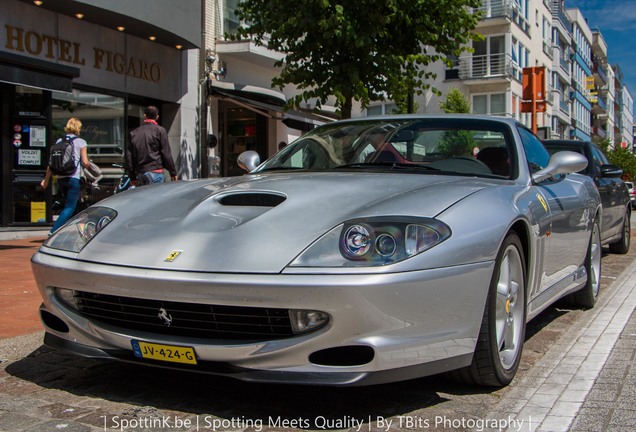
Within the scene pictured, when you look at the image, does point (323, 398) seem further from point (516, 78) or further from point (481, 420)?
point (516, 78)

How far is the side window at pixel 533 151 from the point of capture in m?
4.34

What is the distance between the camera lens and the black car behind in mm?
8258

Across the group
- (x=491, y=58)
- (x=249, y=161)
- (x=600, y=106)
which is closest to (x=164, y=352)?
(x=249, y=161)

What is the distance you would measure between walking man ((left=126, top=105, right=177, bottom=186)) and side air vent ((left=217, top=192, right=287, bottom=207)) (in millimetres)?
5575

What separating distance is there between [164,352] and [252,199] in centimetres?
84

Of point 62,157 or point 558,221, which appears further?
point 62,157

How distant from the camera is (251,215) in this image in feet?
10.0

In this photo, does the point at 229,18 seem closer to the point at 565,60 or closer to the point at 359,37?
the point at 359,37

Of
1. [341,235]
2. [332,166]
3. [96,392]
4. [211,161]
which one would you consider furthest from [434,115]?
[211,161]

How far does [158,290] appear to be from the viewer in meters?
2.73

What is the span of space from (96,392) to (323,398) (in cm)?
103

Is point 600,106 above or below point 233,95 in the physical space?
above

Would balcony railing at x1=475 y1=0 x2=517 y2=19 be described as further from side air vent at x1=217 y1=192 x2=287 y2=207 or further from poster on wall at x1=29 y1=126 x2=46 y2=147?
side air vent at x1=217 y1=192 x2=287 y2=207

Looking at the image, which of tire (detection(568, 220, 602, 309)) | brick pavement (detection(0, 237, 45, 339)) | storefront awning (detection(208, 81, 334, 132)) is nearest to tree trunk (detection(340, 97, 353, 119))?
storefront awning (detection(208, 81, 334, 132))
